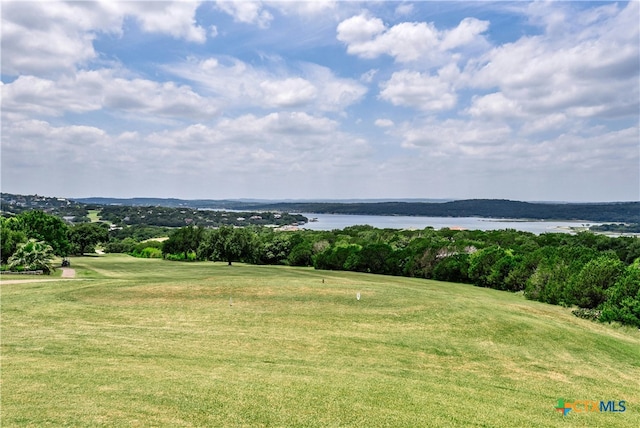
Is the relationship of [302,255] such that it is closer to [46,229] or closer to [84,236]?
[46,229]

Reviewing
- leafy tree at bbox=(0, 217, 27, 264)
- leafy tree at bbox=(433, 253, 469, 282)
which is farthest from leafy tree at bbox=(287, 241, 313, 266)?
leafy tree at bbox=(0, 217, 27, 264)

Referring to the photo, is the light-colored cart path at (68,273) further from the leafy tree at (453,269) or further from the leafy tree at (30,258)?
the leafy tree at (453,269)

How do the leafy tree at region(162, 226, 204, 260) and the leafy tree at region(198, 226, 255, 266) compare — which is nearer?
the leafy tree at region(198, 226, 255, 266)

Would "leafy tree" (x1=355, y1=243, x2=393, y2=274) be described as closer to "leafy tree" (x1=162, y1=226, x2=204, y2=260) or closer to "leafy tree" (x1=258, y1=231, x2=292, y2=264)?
"leafy tree" (x1=258, y1=231, x2=292, y2=264)

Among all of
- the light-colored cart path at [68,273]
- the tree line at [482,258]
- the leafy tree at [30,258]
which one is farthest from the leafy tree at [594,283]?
the leafy tree at [30,258]

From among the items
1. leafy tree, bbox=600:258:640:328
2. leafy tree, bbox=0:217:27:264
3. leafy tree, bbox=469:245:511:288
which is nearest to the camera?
leafy tree, bbox=600:258:640:328
